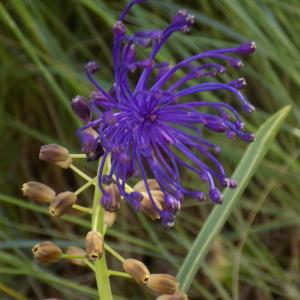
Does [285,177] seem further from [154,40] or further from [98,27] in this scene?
[154,40]

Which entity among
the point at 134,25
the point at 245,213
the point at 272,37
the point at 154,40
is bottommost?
the point at 245,213

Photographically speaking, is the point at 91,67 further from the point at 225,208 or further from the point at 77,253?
the point at 225,208

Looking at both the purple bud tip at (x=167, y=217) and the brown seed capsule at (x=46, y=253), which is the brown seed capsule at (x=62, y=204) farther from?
the purple bud tip at (x=167, y=217)

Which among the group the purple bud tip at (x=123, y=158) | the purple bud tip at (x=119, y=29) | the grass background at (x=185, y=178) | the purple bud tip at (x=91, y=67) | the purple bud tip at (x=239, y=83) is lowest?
the grass background at (x=185, y=178)

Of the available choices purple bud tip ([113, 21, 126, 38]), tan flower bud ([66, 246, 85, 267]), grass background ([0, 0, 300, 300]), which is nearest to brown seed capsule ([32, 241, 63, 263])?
tan flower bud ([66, 246, 85, 267])

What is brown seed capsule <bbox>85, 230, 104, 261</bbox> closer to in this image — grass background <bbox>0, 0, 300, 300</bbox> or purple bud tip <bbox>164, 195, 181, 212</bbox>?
purple bud tip <bbox>164, 195, 181, 212</bbox>

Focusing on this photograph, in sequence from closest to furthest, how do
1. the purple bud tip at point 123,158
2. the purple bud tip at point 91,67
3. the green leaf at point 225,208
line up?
the purple bud tip at point 123,158, the purple bud tip at point 91,67, the green leaf at point 225,208

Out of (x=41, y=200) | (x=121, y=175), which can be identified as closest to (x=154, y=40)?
(x=121, y=175)

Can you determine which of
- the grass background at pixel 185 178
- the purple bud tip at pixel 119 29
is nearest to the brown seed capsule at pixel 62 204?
the purple bud tip at pixel 119 29
